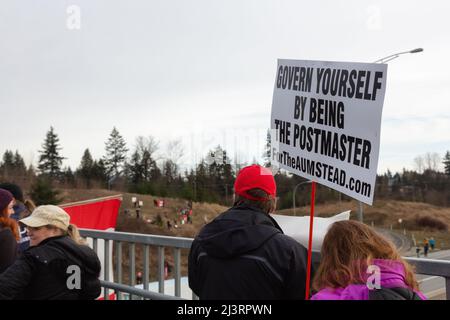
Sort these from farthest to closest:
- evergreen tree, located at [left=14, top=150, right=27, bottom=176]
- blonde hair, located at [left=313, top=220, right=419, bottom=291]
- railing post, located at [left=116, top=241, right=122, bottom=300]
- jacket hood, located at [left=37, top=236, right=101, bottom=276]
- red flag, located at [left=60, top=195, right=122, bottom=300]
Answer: evergreen tree, located at [left=14, top=150, right=27, bottom=176] → red flag, located at [left=60, top=195, right=122, bottom=300] → railing post, located at [left=116, top=241, right=122, bottom=300] → jacket hood, located at [left=37, top=236, right=101, bottom=276] → blonde hair, located at [left=313, top=220, right=419, bottom=291]

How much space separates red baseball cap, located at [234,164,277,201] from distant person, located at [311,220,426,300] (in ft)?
A: 1.89

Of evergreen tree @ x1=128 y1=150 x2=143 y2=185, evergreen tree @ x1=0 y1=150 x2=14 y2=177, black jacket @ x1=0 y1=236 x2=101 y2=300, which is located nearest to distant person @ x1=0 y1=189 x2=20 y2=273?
black jacket @ x1=0 y1=236 x2=101 y2=300

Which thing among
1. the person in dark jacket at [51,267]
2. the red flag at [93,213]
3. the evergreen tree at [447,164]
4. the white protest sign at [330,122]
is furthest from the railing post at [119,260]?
the evergreen tree at [447,164]

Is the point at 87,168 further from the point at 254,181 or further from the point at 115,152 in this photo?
the point at 254,181

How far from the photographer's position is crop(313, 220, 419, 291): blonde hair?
2553mm

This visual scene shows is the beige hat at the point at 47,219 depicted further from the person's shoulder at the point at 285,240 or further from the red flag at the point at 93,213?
the red flag at the point at 93,213

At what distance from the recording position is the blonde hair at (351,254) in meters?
2.55

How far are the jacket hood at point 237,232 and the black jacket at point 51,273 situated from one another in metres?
1.23

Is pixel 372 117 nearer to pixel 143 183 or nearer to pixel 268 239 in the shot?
pixel 268 239

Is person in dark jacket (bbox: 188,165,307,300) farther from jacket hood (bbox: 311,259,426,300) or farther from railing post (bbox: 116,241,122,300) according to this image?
railing post (bbox: 116,241,122,300)

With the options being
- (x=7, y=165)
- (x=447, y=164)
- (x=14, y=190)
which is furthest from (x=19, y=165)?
(x=14, y=190)

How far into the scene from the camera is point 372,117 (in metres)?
3.12

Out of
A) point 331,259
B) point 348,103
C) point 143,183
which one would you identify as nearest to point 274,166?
point 348,103

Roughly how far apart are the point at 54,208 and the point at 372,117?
8.12 ft
